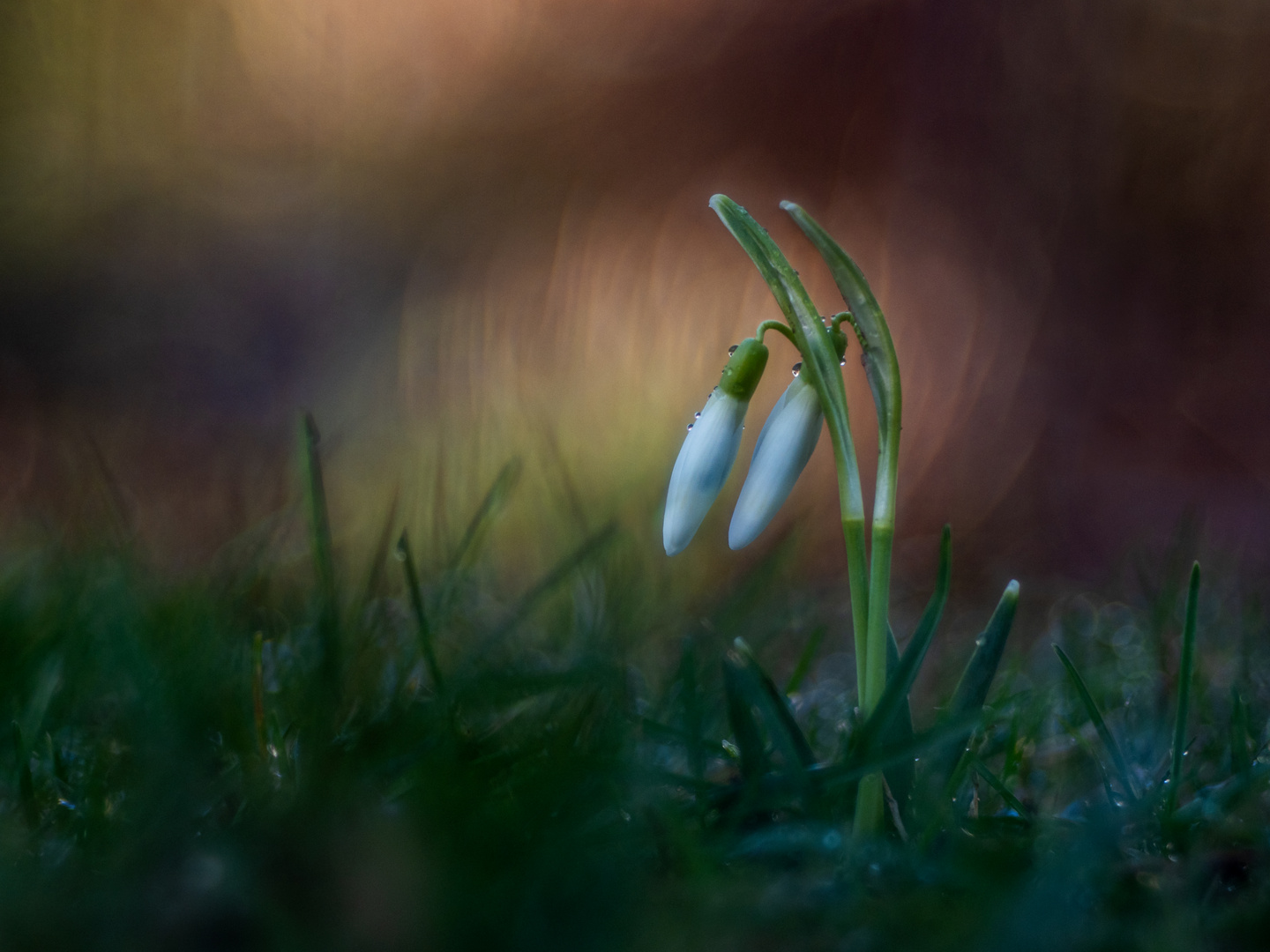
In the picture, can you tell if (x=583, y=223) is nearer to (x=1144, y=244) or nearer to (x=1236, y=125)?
(x=1144, y=244)

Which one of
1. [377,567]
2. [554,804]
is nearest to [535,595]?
[377,567]

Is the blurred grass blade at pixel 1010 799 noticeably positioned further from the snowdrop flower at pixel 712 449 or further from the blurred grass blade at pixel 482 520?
the blurred grass blade at pixel 482 520

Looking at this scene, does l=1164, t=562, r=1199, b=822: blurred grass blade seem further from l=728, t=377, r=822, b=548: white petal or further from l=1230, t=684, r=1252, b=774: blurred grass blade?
l=728, t=377, r=822, b=548: white petal

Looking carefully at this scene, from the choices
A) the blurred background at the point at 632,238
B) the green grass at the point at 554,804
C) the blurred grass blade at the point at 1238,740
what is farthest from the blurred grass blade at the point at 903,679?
the blurred background at the point at 632,238

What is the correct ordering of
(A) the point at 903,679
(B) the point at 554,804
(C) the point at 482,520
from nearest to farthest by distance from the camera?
(B) the point at 554,804
(A) the point at 903,679
(C) the point at 482,520

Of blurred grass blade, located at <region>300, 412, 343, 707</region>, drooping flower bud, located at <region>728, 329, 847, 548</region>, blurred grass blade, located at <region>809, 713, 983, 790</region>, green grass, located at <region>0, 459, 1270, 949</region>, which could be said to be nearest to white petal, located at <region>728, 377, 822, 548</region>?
drooping flower bud, located at <region>728, 329, 847, 548</region>

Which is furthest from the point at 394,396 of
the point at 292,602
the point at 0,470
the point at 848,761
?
the point at 848,761

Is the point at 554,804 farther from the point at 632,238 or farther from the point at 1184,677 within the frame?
the point at 632,238
